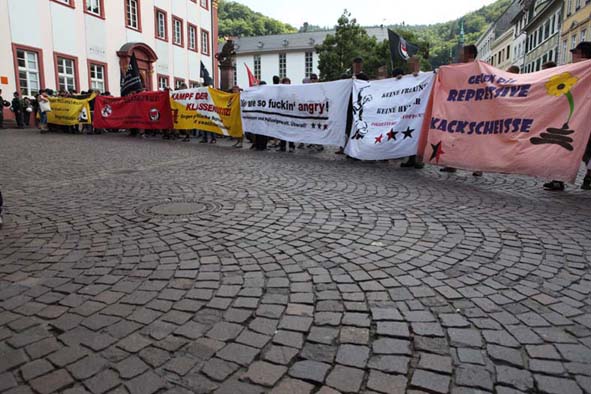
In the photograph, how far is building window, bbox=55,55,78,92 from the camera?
24.2m

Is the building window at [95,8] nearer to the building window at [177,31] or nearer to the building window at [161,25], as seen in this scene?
the building window at [161,25]

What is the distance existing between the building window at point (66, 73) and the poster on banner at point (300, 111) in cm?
1630

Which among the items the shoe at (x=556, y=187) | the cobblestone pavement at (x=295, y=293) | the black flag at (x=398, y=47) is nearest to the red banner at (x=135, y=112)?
the black flag at (x=398, y=47)

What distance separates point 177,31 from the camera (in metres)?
35.1

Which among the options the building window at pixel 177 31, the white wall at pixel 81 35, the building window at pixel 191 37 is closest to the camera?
the white wall at pixel 81 35

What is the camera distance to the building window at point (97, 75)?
26413mm

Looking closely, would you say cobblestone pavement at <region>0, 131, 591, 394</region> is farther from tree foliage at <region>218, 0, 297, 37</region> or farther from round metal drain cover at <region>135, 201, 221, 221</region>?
tree foliage at <region>218, 0, 297, 37</region>

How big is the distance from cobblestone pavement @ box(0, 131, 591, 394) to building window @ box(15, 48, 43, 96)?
773 inches

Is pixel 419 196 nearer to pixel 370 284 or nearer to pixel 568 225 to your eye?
pixel 568 225

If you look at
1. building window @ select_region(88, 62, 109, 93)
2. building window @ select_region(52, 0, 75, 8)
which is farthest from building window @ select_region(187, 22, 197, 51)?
building window @ select_region(52, 0, 75, 8)

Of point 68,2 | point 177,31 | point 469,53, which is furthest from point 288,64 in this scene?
point 469,53

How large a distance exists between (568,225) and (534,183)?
2850mm

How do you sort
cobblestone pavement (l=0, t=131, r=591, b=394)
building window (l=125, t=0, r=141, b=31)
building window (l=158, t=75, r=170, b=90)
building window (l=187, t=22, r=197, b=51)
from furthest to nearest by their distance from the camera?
building window (l=187, t=22, r=197, b=51)
building window (l=158, t=75, r=170, b=90)
building window (l=125, t=0, r=141, b=31)
cobblestone pavement (l=0, t=131, r=591, b=394)

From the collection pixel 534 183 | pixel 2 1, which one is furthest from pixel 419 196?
pixel 2 1
